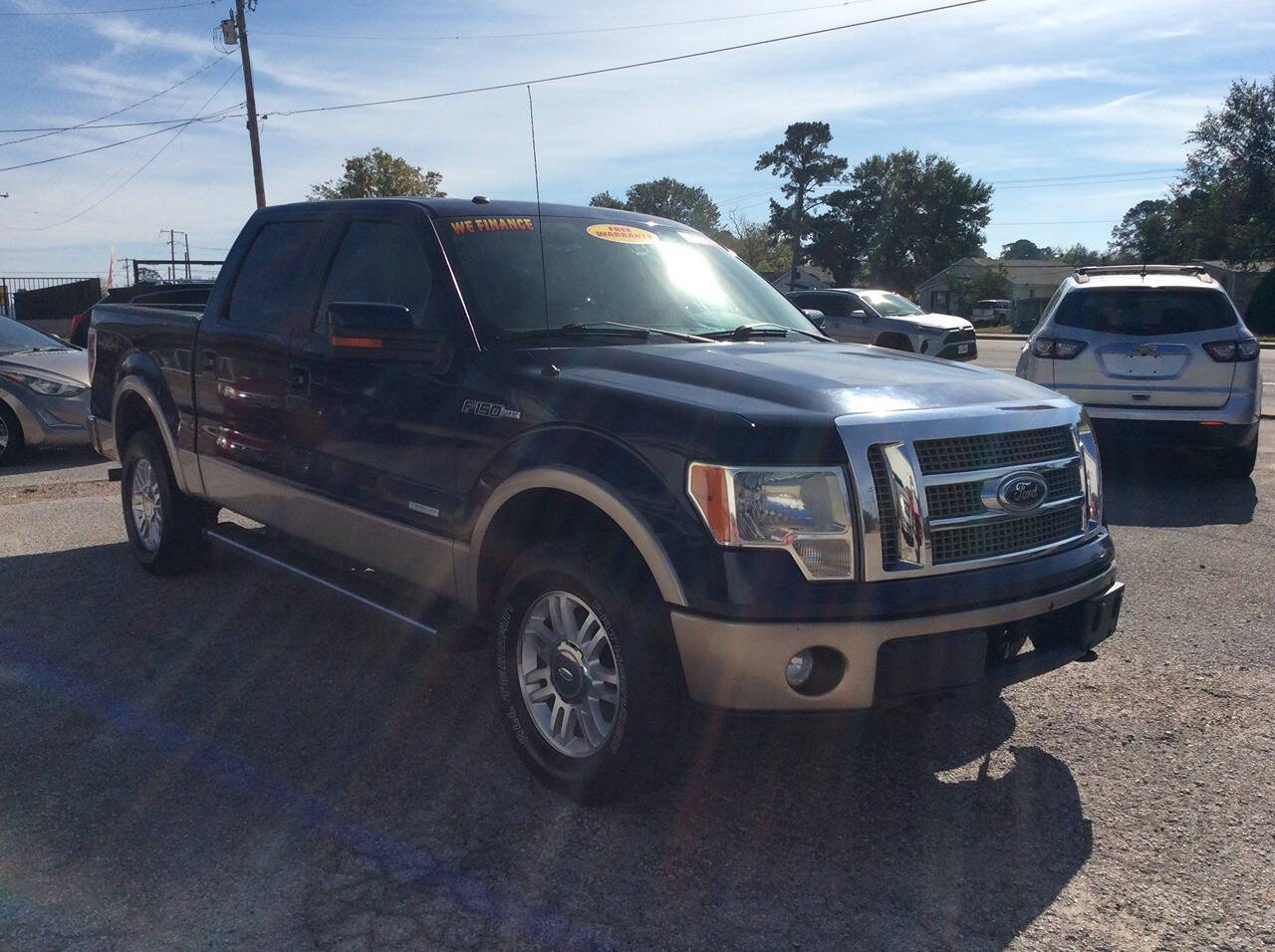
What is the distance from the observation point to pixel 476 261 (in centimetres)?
429

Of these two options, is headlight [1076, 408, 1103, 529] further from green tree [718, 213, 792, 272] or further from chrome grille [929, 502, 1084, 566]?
green tree [718, 213, 792, 272]

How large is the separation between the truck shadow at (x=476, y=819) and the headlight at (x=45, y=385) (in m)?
6.50

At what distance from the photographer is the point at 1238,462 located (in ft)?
30.2

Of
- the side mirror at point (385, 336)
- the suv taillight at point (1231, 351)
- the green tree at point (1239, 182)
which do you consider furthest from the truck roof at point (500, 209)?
the green tree at point (1239, 182)

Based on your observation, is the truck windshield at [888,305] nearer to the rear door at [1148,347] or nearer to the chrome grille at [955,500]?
the rear door at [1148,347]

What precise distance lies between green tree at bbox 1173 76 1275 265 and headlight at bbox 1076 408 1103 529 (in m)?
61.4

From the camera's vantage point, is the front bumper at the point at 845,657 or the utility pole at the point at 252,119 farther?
the utility pole at the point at 252,119

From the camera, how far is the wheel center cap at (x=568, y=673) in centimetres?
352

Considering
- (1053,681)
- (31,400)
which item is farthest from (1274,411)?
(31,400)

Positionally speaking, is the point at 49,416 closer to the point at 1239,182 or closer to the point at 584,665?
the point at 584,665

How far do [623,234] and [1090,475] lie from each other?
2169 millimetres

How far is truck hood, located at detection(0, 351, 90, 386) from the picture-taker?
10664 mm

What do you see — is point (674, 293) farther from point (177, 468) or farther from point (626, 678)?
Result: point (177, 468)

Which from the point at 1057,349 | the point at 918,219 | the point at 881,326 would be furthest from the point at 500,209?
the point at 918,219
